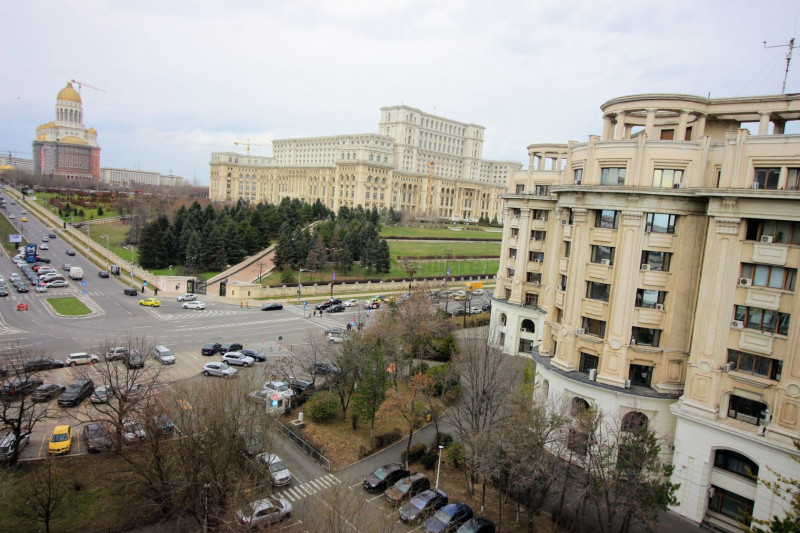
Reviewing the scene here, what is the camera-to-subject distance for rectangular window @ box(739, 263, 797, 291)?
61.8 feet

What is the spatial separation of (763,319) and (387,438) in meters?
17.6

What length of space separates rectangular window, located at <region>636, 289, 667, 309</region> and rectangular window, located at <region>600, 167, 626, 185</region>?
5.20 m

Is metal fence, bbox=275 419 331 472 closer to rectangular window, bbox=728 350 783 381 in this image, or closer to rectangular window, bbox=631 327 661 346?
rectangular window, bbox=631 327 661 346

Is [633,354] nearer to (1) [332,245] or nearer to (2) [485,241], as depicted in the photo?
(1) [332,245]

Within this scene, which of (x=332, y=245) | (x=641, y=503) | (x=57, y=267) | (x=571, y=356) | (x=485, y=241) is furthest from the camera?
(x=485, y=241)

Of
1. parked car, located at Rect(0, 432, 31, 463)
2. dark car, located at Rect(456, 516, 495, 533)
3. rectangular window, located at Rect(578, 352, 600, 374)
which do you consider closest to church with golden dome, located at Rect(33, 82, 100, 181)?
parked car, located at Rect(0, 432, 31, 463)

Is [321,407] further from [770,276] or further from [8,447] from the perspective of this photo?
[770,276]

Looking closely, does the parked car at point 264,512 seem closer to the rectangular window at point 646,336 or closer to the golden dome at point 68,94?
the rectangular window at point 646,336

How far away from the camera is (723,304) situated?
784 inches

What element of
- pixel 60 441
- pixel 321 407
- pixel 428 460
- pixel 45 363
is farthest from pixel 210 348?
pixel 428 460

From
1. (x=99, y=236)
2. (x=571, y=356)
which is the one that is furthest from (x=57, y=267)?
(x=571, y=356)

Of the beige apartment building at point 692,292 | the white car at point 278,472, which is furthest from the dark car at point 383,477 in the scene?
the beige apartment building at point 692,292

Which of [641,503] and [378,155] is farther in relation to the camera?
[378,155]

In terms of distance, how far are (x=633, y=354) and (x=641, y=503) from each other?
774 cm
